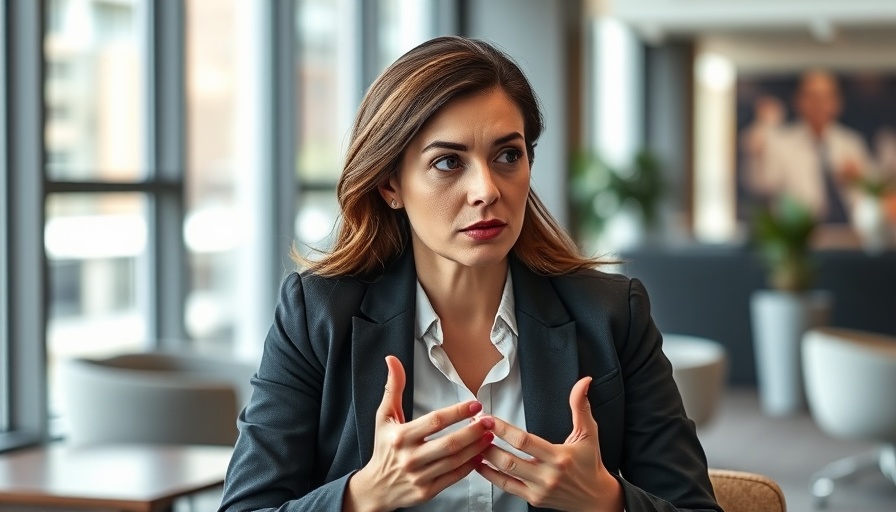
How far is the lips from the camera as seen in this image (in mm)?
1810

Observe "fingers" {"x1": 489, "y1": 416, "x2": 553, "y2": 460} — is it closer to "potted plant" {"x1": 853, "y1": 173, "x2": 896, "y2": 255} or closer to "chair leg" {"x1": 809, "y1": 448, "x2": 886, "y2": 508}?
"chair leg" {"x1": 809, "y1": 448, "x2": 886, "y2": 508}

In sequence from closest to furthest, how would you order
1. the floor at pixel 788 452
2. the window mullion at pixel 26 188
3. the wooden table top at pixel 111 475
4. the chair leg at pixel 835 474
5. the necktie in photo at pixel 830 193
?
the wooden table top at pixel 111 475, the window mullion at pixel 26 188, the chair leg at pixel 835 474, the floor at pixel 788 452, the necktie in photo at pixel 830 193

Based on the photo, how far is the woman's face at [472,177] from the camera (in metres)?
1.80

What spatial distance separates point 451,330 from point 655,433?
36cm

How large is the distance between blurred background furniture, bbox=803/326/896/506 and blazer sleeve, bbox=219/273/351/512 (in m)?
3.62

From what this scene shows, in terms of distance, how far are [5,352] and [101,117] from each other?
1.06m

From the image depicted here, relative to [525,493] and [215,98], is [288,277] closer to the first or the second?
[525,493]

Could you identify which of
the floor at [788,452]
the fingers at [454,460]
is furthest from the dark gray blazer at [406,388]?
the floor at [788,452]

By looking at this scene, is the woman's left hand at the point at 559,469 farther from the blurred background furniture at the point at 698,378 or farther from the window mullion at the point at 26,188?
the blurred background furniture at the point at 698,378

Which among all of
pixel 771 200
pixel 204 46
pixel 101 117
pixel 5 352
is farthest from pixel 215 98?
pixel 771 200

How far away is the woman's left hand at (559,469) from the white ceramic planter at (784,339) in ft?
20.4

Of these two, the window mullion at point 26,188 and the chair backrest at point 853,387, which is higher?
the window mullion at point 26,188

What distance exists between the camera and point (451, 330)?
1.95 m

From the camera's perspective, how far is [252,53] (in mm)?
5707
